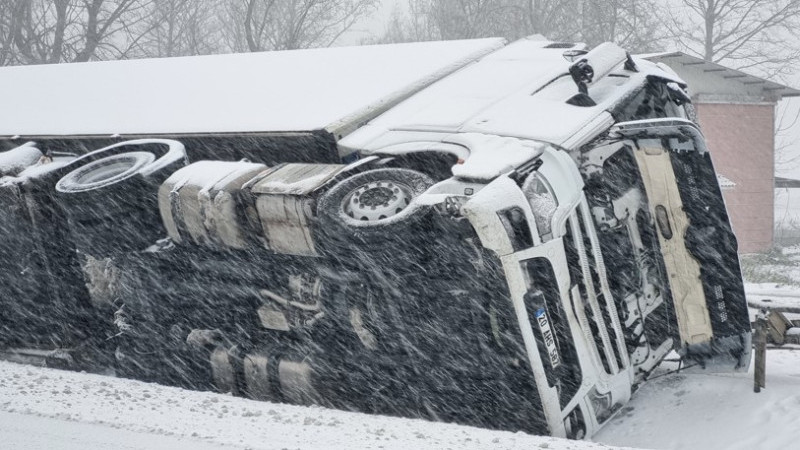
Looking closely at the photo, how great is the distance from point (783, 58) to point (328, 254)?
35.5 meters

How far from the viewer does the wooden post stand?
19.1 feet

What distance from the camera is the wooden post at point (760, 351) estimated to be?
5836 millimetres

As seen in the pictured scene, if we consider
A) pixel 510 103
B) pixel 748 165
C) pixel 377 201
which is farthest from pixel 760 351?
pixel 748 165

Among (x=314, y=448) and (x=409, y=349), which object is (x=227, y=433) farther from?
(x=409, y=349)

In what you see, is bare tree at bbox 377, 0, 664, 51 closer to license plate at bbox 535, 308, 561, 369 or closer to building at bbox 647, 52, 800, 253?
building at bbox 647, 52, 800, 253

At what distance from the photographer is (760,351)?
19.1 feet

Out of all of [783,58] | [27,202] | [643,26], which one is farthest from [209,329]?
[783,58]

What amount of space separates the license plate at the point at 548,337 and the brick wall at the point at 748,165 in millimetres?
18180

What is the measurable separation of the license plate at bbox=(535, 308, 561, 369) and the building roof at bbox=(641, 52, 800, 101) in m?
16.0

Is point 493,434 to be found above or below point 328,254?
below

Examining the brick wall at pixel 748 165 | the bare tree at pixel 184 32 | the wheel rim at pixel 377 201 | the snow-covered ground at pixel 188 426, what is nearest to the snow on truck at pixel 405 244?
the wheel rim at pixel 377 201

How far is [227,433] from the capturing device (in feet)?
12.9

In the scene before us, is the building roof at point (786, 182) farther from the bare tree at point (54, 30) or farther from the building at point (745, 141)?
the bare tree at point (54, 30)

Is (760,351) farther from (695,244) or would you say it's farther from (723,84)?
(723,84)
